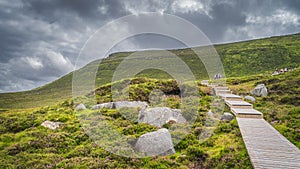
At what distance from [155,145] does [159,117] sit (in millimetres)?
4368

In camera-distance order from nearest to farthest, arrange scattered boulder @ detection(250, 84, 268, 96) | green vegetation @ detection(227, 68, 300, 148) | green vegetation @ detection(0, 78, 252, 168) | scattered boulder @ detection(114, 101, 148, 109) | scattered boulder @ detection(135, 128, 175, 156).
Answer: green vegetation @ detection(0, 78, 252, 168) → scattered boulder @ detection(135, 128, 175, 156) → green vegetation @ detection(227, 68, 300, 148) → scattered boulder @ detection(114, 101, 148, 109) → scattered boulder @ detection(250, 84, 268, 96)

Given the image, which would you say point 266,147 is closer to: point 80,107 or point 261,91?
point 80,107

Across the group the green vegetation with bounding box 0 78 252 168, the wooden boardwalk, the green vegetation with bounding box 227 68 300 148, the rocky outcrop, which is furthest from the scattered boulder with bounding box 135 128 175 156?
the rocky outcrop

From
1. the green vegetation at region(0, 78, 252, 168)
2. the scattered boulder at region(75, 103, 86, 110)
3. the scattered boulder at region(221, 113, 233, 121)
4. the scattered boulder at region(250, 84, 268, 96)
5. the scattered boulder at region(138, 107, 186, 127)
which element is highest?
→ the scattered boulder at region(250, 84, 268, 96)

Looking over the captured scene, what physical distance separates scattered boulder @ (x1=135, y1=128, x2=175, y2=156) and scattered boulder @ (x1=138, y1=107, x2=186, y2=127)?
3356 mm

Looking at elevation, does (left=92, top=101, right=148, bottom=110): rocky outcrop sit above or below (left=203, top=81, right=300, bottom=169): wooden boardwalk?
above

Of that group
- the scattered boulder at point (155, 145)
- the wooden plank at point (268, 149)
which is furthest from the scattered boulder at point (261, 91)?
the scattered boulder at point (155, 145)

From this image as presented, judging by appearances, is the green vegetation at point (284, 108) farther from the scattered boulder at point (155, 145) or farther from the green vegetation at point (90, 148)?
the scattered boulder at point (155, 145)

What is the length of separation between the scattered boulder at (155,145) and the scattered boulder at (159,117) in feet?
11.0

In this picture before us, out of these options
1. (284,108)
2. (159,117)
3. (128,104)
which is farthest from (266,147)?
(128,104)

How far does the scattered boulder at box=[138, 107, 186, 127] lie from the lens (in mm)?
15417

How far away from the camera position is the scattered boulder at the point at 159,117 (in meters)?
15.4

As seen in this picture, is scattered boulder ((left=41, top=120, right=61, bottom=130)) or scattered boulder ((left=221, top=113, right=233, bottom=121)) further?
scattered boulder ((left=221, top=113, right=233, bottom=121))

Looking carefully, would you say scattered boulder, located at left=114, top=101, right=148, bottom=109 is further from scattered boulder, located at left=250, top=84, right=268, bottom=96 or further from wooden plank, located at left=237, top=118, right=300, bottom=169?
scattered boulder, located at left=250, top=84, right=268, bottom=96
